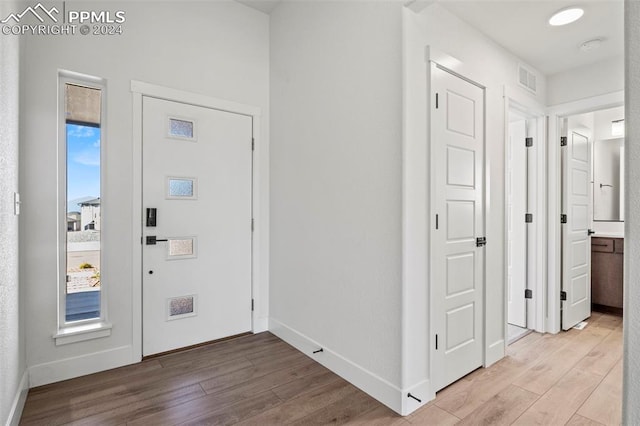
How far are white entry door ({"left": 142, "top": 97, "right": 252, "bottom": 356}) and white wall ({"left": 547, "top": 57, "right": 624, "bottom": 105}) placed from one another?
3.28 meters

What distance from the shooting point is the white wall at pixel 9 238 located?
1556 millimetres

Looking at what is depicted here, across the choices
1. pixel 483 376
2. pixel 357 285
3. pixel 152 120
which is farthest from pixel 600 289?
pixel 152 120

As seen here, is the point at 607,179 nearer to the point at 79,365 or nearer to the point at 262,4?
the point at 262,4

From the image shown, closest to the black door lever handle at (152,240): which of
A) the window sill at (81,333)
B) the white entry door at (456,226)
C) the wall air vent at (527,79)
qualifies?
the window sill at (81,333)

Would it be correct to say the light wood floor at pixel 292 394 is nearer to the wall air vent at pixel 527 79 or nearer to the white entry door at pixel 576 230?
the white entry door at pixel 576 230

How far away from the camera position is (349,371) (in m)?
2.30

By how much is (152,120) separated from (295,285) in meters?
1.87

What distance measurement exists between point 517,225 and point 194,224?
3.33 m

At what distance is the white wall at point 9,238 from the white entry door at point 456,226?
233 centimetres

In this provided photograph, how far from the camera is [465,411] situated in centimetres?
197

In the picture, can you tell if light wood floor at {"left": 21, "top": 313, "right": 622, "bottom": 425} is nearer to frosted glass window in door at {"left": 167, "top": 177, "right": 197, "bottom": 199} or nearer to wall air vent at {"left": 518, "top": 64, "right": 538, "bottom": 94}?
frosted glass window in door at {"left": 167, "top": 177, "right": 197, "bottom": 199}

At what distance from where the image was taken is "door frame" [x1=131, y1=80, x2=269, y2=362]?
8.46 ft

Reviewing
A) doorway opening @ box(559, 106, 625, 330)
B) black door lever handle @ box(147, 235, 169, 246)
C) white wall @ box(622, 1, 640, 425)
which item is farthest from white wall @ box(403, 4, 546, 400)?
black door lever handle @ box(147, 235, 169, 246)

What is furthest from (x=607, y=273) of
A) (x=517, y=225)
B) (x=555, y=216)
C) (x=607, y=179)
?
(x=517, y=225)
